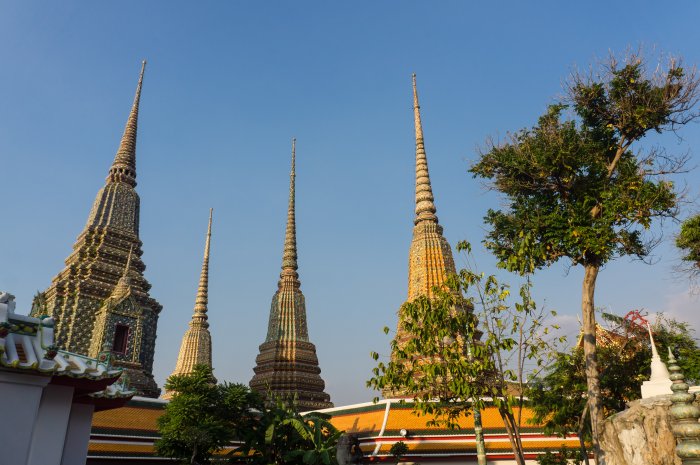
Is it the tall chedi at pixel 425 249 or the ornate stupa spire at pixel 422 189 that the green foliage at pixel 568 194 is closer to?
the tall chedi at pixel 425 249

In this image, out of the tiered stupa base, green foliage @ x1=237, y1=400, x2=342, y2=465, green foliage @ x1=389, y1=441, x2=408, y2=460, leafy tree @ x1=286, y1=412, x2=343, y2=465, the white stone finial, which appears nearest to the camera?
the white stone finial

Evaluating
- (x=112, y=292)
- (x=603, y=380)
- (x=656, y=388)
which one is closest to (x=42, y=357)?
(x=656, y=388)

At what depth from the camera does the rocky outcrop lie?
10.5 metres

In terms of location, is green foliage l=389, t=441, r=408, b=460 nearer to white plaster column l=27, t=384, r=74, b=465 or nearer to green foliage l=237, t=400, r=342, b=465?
green foliage l=237, t=400, r=342, b=465

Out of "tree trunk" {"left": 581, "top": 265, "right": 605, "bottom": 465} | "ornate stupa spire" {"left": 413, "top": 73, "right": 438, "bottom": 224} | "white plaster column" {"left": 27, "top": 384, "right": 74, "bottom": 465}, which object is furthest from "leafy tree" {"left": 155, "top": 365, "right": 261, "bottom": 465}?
"ornate stupa spire" {"left": 413, "top": 73, "right": 438, "bottom": 224}

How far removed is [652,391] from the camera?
489 inches

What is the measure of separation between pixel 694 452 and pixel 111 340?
2979cm

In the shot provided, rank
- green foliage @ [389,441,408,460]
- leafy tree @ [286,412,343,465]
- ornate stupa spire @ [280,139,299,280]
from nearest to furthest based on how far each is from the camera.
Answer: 1. leafy tree @ [286,412,343,465]
2. green foliage @ [389,441,408,460]
3. ornate stupa spire @ [280,139,299,280]

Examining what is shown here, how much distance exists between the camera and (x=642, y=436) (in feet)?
35.7

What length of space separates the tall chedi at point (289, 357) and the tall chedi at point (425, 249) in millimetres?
8408

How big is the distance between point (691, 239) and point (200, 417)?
18.3m

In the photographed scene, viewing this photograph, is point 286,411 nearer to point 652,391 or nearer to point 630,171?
point 652,391

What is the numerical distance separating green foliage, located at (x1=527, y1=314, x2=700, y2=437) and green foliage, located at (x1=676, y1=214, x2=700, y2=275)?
10.6 feet

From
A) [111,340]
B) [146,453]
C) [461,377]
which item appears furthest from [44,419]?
→ [111,340]
